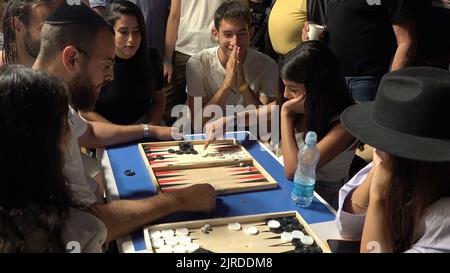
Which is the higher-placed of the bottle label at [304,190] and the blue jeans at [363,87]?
the blue jeans at [363,87]

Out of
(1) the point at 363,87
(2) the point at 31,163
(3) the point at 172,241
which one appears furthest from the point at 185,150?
(1) the point at 363,87

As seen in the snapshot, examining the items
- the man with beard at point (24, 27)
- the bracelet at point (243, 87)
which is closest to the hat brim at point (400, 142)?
the bracelet at point (243, 87)

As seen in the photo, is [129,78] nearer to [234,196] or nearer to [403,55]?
[234,196]

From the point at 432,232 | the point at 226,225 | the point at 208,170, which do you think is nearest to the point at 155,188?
the point at 208,170

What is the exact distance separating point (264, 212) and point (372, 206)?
0.46m

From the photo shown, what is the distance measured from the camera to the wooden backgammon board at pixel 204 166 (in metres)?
2.00

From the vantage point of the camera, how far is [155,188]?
1.97 m

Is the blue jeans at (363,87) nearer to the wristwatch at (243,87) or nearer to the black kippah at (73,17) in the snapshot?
the wristwatch at (243,87)

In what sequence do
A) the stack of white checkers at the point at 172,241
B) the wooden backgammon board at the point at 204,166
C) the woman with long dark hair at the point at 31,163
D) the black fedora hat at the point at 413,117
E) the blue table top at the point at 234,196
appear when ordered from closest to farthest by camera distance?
the woman with long dark hair at the point at 31,163, the black fedora hat at the point at 413,117, the stack of white checkers at the point at 172,241, the blue table top at the point at 234,196, the wooden backgammon board at the point at 204,166

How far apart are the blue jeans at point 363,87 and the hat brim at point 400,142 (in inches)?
67.2

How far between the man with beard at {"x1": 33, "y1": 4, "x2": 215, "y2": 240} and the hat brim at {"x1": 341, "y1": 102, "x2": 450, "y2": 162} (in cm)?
68

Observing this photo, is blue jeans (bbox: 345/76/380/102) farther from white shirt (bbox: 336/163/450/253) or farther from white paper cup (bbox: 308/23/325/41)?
white shirt (bbox: 336/163/450/253)

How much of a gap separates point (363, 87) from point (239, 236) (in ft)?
6.31
